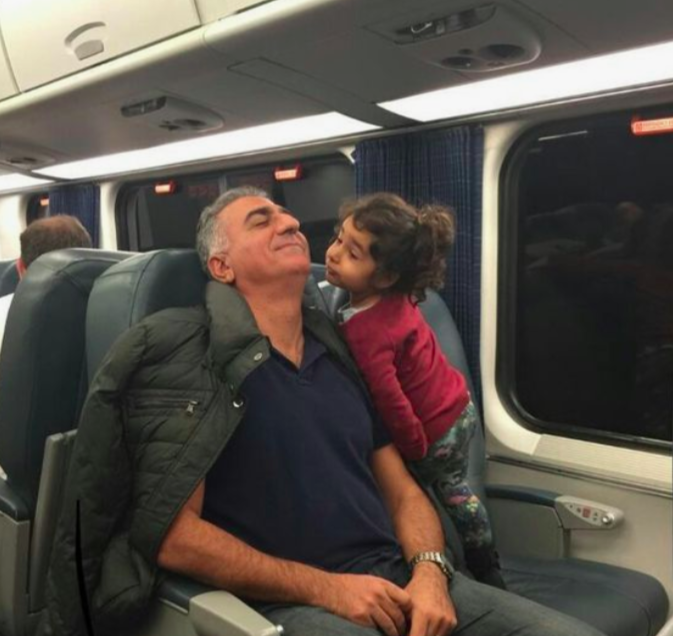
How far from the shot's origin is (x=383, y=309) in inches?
80.9

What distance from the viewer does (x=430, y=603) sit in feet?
5.47

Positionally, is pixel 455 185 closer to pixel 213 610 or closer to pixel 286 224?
pixel 286 224

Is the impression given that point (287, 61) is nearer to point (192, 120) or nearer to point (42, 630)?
point (192, 120)

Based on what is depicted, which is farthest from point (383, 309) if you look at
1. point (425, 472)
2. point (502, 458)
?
point (502, 458)

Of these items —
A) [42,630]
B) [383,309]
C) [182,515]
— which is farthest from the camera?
[383,309]

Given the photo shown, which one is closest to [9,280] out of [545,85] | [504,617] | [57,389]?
[57,389]

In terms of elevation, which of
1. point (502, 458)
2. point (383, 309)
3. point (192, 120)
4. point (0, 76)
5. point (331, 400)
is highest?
point (0, 76)

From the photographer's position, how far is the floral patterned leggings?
6.81ft

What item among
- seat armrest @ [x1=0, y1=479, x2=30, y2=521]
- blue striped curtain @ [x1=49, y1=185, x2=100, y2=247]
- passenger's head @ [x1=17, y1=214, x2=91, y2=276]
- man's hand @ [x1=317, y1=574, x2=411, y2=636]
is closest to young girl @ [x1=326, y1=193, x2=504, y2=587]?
man's hand @ [x1=317, y1=574, x2=411, y2=636]

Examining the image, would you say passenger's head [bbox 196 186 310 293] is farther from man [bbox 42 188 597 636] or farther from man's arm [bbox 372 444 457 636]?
man's arm [bbox 372 444 457 636]

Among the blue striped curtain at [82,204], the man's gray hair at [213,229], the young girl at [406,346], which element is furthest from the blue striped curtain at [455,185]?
the blue striped curtain at [82,204]

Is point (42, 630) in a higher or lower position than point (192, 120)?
lower

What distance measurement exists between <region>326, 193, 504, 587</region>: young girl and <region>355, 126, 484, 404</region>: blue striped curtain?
0.69m

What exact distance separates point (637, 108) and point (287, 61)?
1250mm
